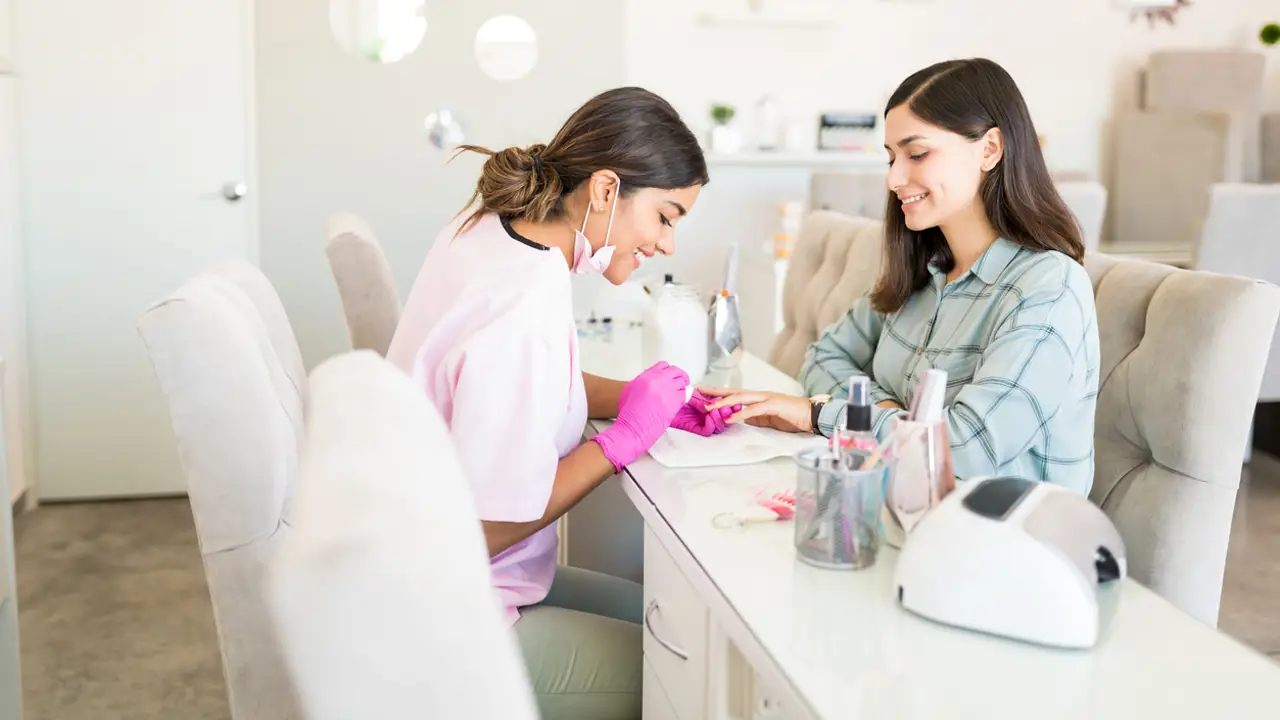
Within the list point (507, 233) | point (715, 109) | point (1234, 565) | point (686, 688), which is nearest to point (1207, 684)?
point (686, 688)

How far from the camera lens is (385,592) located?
51 cm

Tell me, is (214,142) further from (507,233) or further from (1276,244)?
(1276,244)

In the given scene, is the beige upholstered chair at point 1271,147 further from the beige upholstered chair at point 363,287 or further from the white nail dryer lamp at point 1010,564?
the white nail dryer lamp at point 1010,564

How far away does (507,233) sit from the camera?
5.13 feet

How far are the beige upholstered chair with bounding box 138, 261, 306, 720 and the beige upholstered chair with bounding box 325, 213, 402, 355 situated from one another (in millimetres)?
1142

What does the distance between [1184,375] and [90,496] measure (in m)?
3.33

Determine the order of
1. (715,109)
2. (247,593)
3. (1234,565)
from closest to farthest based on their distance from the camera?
1. (247,593)
2. (1234,565)
3. (715,109)

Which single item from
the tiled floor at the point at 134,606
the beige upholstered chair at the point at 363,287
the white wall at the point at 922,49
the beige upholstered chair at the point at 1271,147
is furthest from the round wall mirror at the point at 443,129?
the beige upholstered chair at the point at 1271,147

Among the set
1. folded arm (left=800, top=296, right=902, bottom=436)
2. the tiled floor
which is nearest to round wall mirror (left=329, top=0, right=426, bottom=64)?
the tiled floor

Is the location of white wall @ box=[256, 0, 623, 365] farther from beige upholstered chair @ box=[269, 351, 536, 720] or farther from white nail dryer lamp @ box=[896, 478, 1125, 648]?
beige upholstered chair @ box=[269, 351, 536, 720]

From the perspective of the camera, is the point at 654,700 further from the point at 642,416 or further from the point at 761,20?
the point at 761,20

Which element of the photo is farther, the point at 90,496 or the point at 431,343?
the point at 90,496

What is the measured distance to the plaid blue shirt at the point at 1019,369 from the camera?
4.53 ft

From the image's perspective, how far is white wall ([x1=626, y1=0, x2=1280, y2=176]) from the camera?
453 centimetres
